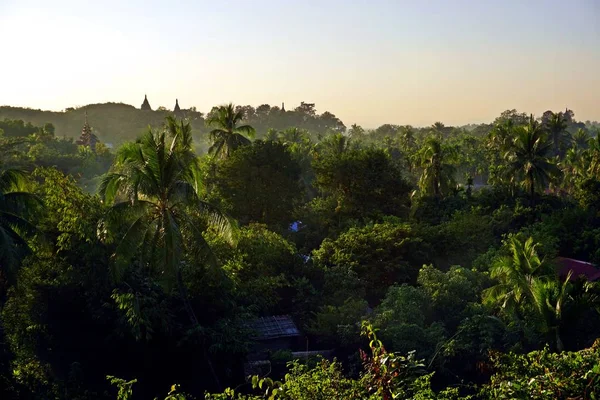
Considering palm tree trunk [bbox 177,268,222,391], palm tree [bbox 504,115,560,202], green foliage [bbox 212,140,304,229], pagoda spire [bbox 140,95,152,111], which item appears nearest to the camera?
palm tree trunk [bbox 177,268,222,391]

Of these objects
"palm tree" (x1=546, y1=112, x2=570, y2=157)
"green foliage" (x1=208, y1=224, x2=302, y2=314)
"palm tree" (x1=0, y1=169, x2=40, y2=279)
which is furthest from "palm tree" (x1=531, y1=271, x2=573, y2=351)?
"palm tree" (x1=546, y1=112, x2=570, y2=157)

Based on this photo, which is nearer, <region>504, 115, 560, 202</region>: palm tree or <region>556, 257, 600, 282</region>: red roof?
<region>556, 257, 600, 282</region>: red roof

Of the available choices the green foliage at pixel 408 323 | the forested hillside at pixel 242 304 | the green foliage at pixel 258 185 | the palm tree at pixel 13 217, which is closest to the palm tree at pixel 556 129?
the forested hillside at pixel 242 304

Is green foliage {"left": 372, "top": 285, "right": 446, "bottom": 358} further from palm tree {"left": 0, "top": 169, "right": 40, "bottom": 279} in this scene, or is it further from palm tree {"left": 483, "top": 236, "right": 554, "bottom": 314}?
palm tree {"left": 0, "top": 169, "right": 40, "bottom": 279}

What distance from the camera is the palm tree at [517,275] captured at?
51.4 feet

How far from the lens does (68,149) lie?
63.3 m

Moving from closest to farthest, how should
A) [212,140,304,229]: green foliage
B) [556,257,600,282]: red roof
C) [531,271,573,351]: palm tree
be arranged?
[531,271,573,351]: palm tree < [556,257,600,282]: red roof < [212,140,304,229]: green foliage

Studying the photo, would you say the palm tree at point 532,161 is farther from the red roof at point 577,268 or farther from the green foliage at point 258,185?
the green foliage at point 258,185

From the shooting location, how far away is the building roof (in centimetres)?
1743

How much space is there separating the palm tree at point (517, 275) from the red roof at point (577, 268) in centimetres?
702

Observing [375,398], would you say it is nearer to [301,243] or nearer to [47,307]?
[47,307]

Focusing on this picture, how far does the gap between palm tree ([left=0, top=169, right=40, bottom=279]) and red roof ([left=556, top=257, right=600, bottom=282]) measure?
60.7ft

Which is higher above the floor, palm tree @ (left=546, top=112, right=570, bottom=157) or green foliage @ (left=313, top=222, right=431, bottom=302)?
palm tree @ (left=546, top=112, right=570, bottom=157)

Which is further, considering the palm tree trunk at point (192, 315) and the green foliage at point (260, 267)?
the green foliage at point (260, 267)
